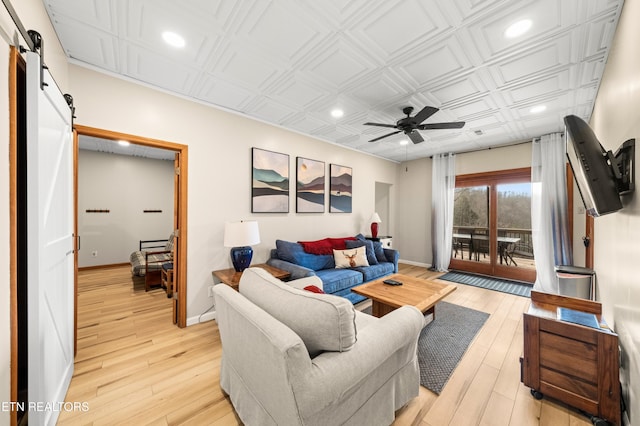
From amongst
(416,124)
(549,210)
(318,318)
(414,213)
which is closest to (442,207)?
(414,213)

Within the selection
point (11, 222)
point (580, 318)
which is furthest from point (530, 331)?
point (11, 222)

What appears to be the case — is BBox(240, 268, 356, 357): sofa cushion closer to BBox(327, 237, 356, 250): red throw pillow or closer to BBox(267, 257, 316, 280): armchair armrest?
BBox(267, 257, 316, 280): armchair armrest

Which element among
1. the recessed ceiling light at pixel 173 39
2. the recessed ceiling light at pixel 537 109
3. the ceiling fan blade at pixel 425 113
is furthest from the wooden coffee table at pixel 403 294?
the recessed ceiling light at pixel 173 39

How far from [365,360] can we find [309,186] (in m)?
3.18

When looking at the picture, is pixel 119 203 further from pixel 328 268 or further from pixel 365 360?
pixel 365 360

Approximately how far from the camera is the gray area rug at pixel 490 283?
13.3 feet

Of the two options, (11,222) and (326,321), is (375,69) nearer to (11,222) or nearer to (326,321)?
(326,321)

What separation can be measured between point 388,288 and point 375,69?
230 cm

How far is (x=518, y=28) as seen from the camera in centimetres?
175

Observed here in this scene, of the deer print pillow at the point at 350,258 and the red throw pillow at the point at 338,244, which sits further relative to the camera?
the red throw pillow at the point at 338,244

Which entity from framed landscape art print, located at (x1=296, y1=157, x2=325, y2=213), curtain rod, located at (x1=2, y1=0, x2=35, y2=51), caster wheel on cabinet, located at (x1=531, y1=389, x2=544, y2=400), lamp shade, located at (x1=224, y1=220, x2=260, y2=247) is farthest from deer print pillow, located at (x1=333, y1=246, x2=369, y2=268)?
curtain rod, located at (x1=2, y1=0, x2=35, y2=51)

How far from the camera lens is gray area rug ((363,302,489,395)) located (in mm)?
1966

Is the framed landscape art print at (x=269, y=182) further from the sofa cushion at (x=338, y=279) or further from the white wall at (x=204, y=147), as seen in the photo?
the sofa cushion at (x=338, y=279)

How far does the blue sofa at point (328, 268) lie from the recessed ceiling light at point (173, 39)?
2.47 meters
